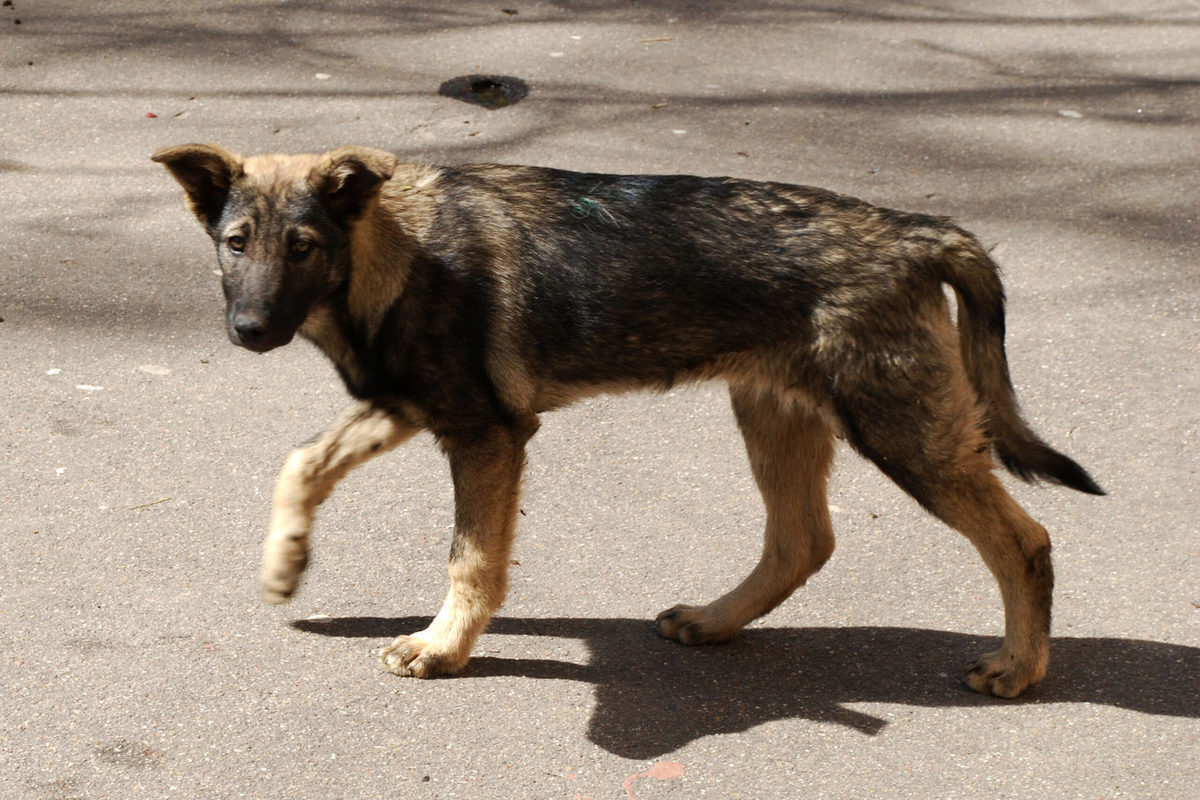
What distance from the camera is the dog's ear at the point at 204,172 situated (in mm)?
4223

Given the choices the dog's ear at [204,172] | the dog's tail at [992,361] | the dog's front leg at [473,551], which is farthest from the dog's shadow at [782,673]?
the dog's ear at [204,172]

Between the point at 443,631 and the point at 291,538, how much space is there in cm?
57

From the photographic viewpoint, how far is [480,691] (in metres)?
4.55

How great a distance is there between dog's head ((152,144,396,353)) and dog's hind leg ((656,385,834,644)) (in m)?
1.43

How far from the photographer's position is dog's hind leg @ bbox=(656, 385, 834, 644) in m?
4.83

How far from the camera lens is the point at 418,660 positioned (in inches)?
179

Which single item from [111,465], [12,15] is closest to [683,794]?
[111,465]

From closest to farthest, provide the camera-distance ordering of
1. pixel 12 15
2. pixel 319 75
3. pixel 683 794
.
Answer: pixel 683 794, pixel 319 75, pixel 12 15

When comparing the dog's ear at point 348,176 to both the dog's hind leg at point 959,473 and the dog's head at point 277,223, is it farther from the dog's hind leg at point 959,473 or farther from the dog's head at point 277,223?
the dog's hind leg at point 959,473

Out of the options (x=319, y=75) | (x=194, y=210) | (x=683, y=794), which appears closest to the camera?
(x=683, y=794)

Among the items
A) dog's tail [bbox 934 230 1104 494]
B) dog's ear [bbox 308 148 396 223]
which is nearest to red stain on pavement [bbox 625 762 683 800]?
dog's tail [bbox 934 230 1104 494]

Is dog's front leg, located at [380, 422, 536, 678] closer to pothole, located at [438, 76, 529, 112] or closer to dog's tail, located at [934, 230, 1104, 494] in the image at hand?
dog's tail, located at [934, 230, 1104, 494]

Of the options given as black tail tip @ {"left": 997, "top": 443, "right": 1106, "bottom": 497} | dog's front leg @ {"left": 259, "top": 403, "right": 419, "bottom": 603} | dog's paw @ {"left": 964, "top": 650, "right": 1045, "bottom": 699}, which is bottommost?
dog's paw @ {"left": 964, "top": 650, "right": 1045, "bottom": 699}

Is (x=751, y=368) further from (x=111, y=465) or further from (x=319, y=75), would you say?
(x=319, y=75)
